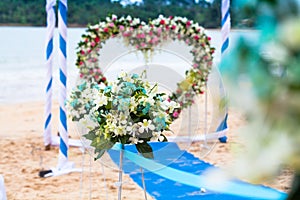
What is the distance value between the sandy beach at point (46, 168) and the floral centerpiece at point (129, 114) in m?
0.42

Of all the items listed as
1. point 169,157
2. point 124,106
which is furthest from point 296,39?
point 169,157

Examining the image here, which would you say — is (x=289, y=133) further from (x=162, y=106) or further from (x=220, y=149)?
(x=220, y=149)

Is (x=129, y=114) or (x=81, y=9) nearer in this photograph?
(x=129, y=114)

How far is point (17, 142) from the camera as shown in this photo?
A: 611cm

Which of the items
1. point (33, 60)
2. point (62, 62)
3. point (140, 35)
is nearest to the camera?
point (62, 62)

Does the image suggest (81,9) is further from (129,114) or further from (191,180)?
(191,180)

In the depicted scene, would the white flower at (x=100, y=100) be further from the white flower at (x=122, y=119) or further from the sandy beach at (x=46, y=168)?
the sandy beach at (x=46, y=168)

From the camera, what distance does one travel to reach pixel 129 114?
2.36m

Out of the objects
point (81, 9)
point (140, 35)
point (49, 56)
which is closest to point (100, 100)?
point (49, 56)

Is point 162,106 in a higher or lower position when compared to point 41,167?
higher

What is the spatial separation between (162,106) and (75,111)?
1100 millimetres

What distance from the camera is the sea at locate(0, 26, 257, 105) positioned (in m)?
5.73

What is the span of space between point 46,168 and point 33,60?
42.0 feet

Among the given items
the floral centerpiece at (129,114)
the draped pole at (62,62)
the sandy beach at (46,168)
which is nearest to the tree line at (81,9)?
the sandy beach at (46,168)
